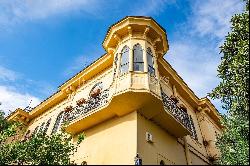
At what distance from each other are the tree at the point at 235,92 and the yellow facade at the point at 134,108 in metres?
2.63

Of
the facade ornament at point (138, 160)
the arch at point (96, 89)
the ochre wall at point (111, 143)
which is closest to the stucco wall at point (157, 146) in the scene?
the ochre wall at point (111, 143)

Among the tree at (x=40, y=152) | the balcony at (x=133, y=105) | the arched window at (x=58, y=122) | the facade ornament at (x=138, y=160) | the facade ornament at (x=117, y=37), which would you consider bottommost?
the facade ornament at (x=138, y=160)

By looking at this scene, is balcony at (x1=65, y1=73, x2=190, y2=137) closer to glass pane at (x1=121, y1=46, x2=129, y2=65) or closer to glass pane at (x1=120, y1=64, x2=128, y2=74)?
glass pane at (x1=120, y1=64, x2=128, y2=74)

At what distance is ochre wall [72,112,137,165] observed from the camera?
1145 cm

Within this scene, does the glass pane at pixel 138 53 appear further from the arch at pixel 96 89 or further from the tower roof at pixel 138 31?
the arch at pixel 96 89

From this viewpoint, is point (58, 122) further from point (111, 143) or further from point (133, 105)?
point (133, 105)

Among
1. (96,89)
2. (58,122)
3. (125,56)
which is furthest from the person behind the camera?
(58,122)

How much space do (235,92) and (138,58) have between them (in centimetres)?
524

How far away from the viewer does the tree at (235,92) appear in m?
11.1

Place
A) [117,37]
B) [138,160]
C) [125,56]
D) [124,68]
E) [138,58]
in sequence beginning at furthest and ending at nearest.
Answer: [117,37] < [125,56] < [138,58] < [124,68] < [138,160]

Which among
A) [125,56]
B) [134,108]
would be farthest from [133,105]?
[125,56]

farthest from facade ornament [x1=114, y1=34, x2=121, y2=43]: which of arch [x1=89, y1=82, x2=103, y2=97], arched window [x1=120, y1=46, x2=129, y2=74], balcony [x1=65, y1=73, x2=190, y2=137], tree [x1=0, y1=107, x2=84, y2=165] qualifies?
tree [x1=0, y1=107, x2=84, y2=165]

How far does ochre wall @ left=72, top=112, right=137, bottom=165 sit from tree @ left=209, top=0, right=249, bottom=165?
4044 millimetres

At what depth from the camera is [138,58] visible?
1464 centimetres
